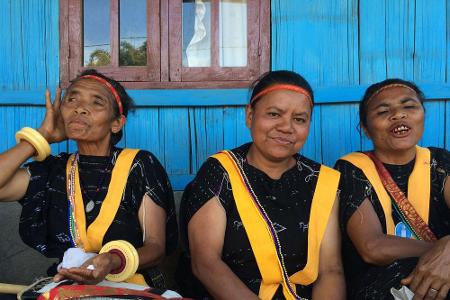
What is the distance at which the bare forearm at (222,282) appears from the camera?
2.29 metres

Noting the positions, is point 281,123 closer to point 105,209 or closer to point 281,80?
point 281,80

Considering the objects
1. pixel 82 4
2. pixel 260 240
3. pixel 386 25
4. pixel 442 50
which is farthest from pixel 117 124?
pixel 442 50

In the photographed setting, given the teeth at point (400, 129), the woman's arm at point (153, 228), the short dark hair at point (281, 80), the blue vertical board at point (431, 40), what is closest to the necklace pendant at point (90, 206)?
the woman's arm at point (153, 228)

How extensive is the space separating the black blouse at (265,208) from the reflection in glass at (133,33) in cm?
135

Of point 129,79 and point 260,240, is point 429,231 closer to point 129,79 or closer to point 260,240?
point 260,240

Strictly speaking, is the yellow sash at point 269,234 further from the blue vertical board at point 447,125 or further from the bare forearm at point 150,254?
the blue vertical board at point 447,125

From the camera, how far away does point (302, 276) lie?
2441mm

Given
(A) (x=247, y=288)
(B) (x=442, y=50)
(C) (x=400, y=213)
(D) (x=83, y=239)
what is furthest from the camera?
(B) (x=442, y=50)

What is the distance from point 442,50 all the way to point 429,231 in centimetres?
146

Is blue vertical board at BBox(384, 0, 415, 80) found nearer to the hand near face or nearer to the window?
the window

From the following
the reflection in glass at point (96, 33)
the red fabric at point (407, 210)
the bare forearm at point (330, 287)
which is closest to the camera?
the bare forearm at point (330, 287)

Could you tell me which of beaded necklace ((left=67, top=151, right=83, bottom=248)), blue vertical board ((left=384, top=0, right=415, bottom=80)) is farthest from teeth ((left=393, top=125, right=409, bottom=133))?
beaded necklace ((left=67, top=151, right=83, bottom=248))

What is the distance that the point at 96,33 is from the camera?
3.57 metres

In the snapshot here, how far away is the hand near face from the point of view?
2240 millimetres
